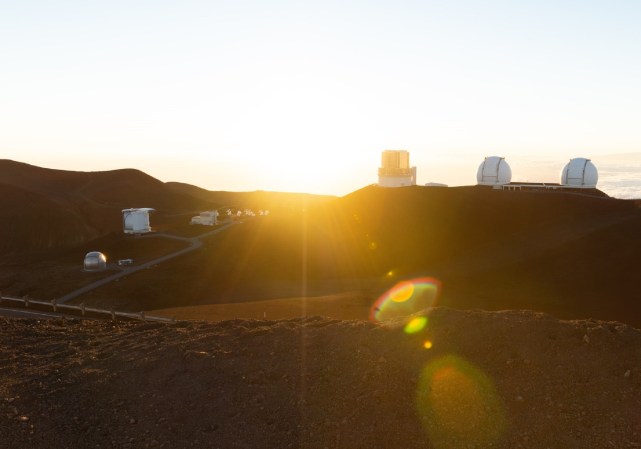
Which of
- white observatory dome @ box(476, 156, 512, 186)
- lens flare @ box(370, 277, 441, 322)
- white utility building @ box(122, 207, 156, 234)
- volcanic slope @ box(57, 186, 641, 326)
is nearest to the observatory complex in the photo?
white observatory dome @ box(476, 156, 512, 186)

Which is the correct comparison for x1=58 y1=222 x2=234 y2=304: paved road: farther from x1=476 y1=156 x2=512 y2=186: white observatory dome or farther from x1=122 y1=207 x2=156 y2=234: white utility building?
x1=476 y1=156 x2=512 y2=186: white observatory dome

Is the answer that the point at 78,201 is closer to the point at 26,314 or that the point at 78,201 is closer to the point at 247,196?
the point at 247,196

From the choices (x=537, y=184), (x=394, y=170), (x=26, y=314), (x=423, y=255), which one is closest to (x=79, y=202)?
(x=394, y=170)

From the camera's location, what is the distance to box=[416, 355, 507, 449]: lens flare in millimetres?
9305

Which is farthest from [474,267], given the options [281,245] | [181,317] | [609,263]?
[181,317]

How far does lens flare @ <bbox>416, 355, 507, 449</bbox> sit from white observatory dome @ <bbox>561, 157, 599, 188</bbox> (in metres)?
58.0

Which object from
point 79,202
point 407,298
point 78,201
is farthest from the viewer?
point 78,201

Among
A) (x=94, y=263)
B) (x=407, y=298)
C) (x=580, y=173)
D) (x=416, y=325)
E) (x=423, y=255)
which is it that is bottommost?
(x=407, y=298)

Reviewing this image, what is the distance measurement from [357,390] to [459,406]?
2.28 metres

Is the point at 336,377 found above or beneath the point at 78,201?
beneath

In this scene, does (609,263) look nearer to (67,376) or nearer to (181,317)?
(181,317)

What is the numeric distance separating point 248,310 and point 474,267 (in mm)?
22078

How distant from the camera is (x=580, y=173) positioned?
6053cm

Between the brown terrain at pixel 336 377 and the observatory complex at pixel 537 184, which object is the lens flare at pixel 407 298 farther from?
the observatory complex at pixel 537 184
